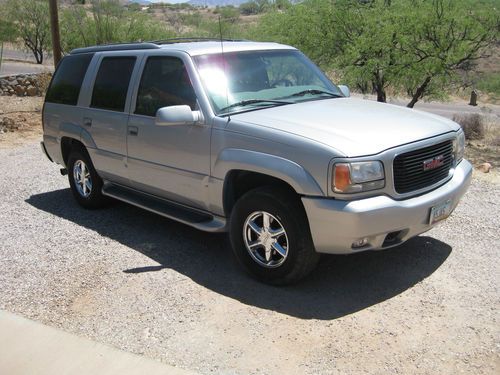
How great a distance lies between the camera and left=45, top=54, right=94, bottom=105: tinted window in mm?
6629

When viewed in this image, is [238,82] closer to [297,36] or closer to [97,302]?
[97,302]

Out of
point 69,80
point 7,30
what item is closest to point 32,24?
→ point 7,30

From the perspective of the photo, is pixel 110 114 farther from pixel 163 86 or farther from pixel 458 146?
pixel 458 146

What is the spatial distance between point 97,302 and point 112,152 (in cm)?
204

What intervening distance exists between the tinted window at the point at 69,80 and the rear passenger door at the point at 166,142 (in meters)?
1.27

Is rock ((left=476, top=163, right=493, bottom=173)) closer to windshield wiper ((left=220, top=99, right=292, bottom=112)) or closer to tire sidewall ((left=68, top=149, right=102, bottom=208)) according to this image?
windshield wiper ((left=220, top=99, right=292, bottom=112))

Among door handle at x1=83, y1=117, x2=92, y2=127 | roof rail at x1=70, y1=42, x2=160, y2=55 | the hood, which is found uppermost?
roof rail at x1=70, y1=42, x2=160, y2=55

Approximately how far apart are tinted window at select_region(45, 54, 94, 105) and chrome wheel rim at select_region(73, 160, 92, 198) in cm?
73

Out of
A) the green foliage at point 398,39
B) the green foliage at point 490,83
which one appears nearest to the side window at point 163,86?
the green foliage at point 398,39

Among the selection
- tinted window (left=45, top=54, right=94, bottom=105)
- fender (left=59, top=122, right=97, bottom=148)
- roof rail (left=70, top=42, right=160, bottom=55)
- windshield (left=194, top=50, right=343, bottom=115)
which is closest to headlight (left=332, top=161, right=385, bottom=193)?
windshield (left=194, top=50, right=343, bottom=115)

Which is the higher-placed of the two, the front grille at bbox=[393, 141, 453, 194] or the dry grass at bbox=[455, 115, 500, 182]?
the front grille at bbox=[393, 141, 453, 194]

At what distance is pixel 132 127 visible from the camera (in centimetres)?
570

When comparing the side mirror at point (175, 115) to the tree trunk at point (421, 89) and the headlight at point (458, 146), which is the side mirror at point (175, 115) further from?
the tree trunk at point (421, 89)

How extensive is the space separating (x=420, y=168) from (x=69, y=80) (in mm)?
4322
